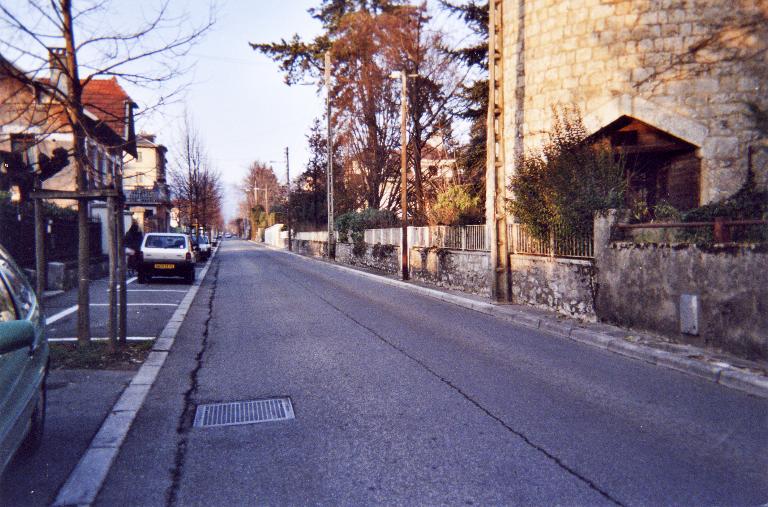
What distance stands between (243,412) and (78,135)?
4.39m

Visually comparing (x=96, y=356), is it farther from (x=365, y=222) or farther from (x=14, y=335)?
(x=365, y=222)

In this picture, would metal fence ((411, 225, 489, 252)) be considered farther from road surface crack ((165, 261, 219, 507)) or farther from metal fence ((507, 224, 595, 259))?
road surface crack ((165, 261, 219, 507))

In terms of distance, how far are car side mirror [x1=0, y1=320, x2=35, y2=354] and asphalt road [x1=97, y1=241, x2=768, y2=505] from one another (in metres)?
1.14

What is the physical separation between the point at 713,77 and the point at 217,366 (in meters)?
12.8

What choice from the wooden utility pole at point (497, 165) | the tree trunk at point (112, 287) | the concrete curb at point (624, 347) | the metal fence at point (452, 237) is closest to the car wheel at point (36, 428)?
the tree trunk at point (112, 287)

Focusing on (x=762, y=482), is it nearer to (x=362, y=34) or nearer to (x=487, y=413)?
Result: (x=487, y=413)

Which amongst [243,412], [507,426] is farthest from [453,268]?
[507,426]

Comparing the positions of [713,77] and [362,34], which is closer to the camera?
[713,77]

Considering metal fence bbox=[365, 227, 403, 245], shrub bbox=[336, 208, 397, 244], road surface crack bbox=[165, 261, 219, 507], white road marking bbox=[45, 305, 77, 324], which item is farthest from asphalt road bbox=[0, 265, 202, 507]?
shrub bbox=[336, 208, 397, 244]

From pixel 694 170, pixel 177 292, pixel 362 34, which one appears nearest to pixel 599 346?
pixel 694 170

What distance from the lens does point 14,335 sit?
122 inches

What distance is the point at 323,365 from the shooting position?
281 inches

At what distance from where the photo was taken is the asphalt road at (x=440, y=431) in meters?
3.68

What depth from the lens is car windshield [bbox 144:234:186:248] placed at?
1889cm
